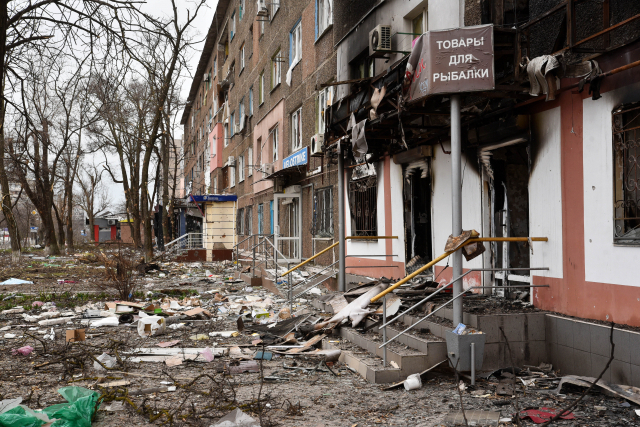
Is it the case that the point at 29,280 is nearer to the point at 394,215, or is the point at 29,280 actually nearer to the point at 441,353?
the point at 394,215

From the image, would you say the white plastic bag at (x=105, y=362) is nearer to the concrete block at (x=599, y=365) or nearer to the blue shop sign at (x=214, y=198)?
the concrete block at (x=599, y=365)

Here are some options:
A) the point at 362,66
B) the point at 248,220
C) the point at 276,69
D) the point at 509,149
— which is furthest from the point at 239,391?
the point at 248,220

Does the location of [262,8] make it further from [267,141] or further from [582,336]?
[582,336]

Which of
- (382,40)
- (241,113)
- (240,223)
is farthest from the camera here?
(240,223)

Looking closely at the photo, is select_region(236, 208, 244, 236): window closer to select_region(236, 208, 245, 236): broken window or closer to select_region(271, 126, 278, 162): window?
select_region(236, 208, 245, 236): broken window

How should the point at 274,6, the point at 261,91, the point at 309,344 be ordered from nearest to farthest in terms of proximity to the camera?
the point at 309,344 < the point at 274,6 < the point at 261,91

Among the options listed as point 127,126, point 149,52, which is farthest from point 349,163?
point 127,126

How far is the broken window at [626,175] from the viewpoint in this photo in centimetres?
534

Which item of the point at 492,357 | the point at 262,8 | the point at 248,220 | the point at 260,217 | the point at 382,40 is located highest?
the point at 262,8

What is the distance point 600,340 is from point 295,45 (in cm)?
1459

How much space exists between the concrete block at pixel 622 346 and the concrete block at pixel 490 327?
122 cm

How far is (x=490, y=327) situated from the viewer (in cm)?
607

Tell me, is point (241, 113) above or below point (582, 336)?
above

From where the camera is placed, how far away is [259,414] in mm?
4715
